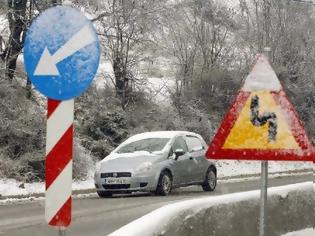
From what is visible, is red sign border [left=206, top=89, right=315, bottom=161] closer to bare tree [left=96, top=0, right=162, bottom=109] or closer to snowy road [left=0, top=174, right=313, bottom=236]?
snowy road [left=0, top=174, right=313, bottom=236]

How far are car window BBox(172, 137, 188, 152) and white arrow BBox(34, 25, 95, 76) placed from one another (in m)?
14.3

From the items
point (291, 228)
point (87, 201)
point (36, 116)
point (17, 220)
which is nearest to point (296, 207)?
point (291, 228)

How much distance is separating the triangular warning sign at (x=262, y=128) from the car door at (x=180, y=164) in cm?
1223

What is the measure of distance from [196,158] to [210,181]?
119 centimetres

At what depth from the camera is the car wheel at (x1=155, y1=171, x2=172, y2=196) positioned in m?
18.7

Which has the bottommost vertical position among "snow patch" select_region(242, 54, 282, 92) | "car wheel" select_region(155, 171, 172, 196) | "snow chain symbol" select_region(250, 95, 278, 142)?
"car wheel" select_region(155, 171, 172, 196)

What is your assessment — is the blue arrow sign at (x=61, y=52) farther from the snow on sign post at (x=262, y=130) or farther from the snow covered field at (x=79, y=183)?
the snow covered field at (x=79, y=183)

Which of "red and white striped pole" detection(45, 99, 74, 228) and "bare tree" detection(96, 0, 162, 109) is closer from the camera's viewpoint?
"red and white striped pole" detection(45, 99, 74, 228)

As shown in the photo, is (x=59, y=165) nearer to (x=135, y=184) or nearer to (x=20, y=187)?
(x=135, y=184)

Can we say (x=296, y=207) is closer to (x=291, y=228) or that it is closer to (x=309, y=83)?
(x=291, y=228)

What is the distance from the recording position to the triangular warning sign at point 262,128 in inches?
273

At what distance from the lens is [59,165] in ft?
18.1

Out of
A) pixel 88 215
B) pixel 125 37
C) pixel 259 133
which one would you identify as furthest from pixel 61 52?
pixel 125 37

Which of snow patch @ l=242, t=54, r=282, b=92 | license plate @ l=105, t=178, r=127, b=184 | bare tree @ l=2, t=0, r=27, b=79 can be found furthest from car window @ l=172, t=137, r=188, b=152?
snow patch @ l=242, t=54, r=282, b=92
